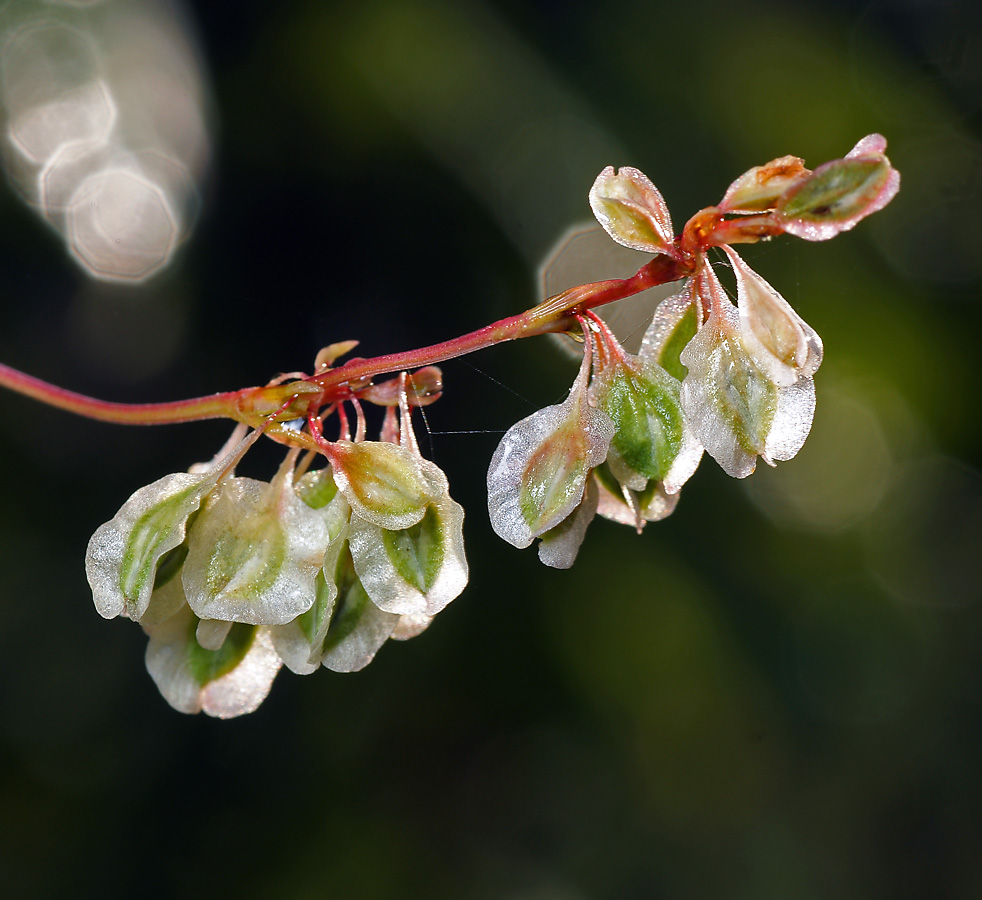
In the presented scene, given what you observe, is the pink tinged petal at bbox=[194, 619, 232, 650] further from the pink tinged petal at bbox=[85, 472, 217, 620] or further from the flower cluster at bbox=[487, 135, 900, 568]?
the flower cluster at bbox=[487, 135, 900, 568]

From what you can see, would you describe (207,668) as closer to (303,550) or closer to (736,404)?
(303,550)

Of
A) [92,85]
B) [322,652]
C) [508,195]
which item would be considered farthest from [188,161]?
[322,652]

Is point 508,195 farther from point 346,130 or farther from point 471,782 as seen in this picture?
point 471,782

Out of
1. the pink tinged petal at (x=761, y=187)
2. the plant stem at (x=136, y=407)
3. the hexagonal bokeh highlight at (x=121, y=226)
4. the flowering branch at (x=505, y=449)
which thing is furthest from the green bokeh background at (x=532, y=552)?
the pink tinged petal at (x=761, y=187)

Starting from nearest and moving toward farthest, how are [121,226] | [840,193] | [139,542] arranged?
[840,193], [139,542], [121,226]

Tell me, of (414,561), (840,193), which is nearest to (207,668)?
(414,561)

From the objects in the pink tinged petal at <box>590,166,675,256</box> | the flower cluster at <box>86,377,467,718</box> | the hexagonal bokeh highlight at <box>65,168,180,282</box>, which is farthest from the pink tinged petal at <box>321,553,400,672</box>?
the hexagonal bokeh highlight at <box>65,168,180,282</box>

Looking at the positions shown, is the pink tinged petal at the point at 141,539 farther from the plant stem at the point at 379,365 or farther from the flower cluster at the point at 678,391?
the flower cluster at the point at 678,391
